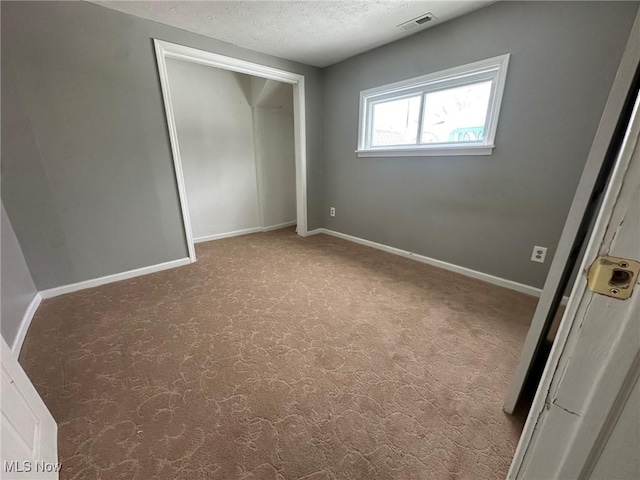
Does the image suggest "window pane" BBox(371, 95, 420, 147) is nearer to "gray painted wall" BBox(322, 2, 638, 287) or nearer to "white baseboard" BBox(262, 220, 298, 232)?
"gray painted wall" BBox(322, 2, 638, 287)

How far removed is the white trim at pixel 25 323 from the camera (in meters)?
1.57

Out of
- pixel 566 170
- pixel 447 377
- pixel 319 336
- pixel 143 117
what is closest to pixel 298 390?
pixel 319 336

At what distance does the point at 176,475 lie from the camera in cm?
96

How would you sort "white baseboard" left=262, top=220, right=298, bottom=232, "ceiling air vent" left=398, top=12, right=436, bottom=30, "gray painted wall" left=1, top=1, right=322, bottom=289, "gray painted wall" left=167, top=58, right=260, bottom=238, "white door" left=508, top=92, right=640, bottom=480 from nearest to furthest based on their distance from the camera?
"white door" left=508, top=92, right=640, bottom=480, "gray painted wall" left=1, top=1, right=322, bottom=289, "ceiling air vent" left=398, top=12, right=436, bottom=30, "gray painted wall" left=167, top=58, right=260, bottom=238, "white baseboard" left=262, top=220, right=298, bottom=232

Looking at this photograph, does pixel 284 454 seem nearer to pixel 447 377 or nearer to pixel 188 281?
pixel 447 377

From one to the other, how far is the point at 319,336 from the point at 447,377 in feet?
2.55

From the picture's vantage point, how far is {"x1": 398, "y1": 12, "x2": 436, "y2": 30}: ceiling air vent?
219cm

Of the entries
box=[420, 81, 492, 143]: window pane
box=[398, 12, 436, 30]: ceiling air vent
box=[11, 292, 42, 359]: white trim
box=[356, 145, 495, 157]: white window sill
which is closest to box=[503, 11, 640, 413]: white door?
box=[356, 145, 495, 157]: white window sill

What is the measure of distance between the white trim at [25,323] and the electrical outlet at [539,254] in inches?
142

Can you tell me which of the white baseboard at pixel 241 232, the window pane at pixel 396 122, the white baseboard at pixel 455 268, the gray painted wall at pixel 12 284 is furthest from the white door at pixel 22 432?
the window pane at pixel 396 122

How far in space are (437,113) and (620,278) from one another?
8.87 ft

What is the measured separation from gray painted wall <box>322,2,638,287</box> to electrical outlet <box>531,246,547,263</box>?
0.15 feet

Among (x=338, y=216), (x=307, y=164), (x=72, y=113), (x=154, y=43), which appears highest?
(x=154, y=43)

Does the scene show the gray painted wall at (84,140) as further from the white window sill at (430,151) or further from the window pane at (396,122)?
the white window sill at (430,151)
